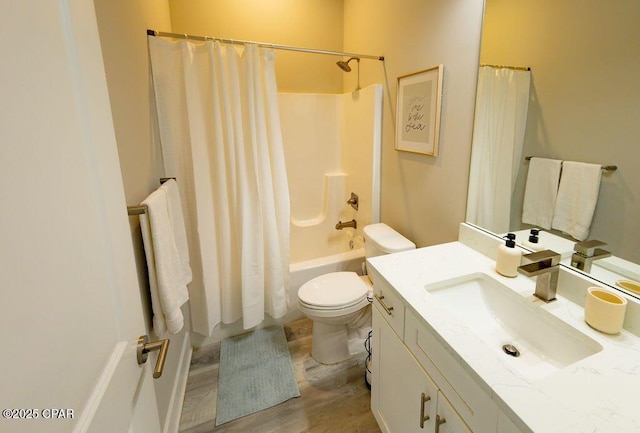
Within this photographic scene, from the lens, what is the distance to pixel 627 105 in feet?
2.74

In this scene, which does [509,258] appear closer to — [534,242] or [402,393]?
[534,242]

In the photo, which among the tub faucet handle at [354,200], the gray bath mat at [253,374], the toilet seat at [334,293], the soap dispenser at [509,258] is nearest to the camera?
the soap dispenser at [509,258]

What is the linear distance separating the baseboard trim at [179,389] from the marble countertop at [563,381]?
1.31 m

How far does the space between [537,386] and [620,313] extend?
369 millimetres

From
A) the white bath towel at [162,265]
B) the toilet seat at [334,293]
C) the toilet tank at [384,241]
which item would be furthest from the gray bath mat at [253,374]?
the toilet tank at [384,241]

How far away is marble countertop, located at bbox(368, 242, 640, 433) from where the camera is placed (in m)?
0.59

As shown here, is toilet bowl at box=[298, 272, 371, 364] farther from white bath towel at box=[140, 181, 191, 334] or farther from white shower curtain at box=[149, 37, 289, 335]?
white bath towel at box=[140, 181, 191, 334]

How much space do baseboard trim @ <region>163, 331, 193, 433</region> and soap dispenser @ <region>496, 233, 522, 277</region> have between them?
64.4 inches

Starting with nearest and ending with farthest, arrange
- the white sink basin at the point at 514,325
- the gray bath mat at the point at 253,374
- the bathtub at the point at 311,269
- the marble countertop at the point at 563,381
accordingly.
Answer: the marble countertop at the point at 563,381 < the white sink basin at the point at 514,325 < the gray bath mat at the point at 253,374 < the bathtub at the point at 311,269

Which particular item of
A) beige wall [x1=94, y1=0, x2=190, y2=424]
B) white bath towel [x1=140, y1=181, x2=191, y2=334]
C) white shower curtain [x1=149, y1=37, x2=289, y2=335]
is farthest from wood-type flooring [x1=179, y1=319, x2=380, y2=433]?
white bath towel [x1=140, y1=181, x2=191, y2=334]

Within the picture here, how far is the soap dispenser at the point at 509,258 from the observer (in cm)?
111

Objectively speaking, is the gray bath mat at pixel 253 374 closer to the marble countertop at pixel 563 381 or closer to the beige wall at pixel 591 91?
the marble countertop at pixel 563 381

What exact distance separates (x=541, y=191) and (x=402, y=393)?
3.04 ft

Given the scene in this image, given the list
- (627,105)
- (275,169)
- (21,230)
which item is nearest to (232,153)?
(275,169)
